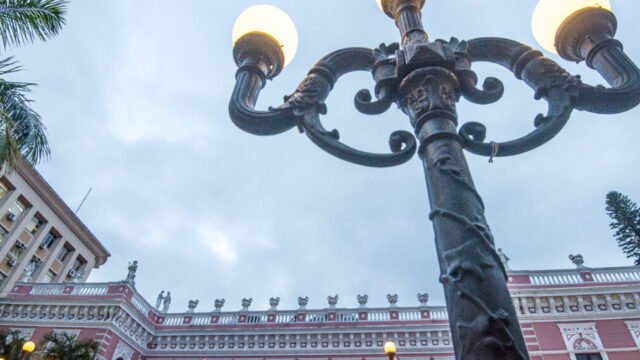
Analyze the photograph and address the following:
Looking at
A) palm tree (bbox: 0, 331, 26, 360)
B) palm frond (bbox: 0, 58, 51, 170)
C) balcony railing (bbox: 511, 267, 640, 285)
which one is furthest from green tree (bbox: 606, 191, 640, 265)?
palm tree (bbox: 0, 331, 26, 360)

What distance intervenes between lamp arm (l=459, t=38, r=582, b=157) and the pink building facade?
17214 millimetres

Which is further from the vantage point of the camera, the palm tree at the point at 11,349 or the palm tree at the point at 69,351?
the palm tree at the point at 11,349

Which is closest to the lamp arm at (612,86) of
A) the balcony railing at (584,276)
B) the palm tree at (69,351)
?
the palm tree at (69,351)

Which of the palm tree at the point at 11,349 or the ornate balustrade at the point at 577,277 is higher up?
the ornate balustrade at the point at 577,277

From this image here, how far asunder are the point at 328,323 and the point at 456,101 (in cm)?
1897

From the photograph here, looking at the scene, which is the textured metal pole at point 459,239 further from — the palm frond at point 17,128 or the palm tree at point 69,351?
the palm tree at point 69,351

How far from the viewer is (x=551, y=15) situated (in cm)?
291

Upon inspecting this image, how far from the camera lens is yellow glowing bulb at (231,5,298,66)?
3049mm

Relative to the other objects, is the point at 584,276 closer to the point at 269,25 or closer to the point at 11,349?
the point at 269,25

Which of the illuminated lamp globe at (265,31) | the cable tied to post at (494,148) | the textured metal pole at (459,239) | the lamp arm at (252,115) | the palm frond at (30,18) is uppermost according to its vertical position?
the palm frond at (30,18)

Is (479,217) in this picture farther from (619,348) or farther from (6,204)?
(6,204)

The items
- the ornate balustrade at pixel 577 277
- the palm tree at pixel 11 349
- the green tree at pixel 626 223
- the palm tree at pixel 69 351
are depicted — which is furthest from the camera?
the green tree at pixel 626 223

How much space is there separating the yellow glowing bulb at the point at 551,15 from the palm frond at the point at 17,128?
7.96 metres

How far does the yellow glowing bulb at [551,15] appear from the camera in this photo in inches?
109
